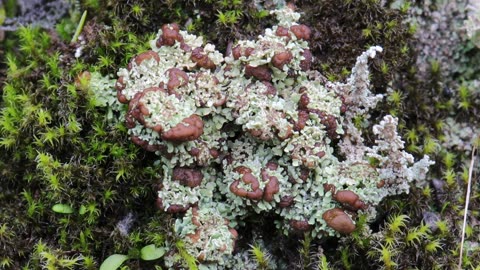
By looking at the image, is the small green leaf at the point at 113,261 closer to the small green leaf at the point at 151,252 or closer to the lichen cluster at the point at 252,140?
the small green leaf at the point at 151,252

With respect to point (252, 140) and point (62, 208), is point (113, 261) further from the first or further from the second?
point (252, 140)

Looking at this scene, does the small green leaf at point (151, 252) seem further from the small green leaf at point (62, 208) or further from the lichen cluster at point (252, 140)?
the small green leaf at point (62, 208)

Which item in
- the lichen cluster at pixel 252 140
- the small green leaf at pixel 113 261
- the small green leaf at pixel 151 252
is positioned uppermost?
the lichen cluster at pixel 252 140

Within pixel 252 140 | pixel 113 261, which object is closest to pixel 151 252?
pixel 113 261

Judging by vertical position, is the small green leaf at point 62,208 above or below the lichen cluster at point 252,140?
below

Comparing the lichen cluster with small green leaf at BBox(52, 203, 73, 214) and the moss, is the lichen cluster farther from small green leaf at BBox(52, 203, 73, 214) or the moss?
small green leaf at BBox(52, 203, 73, 214)

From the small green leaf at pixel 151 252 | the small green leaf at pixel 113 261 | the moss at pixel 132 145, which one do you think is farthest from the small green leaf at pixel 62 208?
the small green leaf at pixel 151 252

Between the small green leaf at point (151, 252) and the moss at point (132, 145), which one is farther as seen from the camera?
the moss at point (132, 145)
